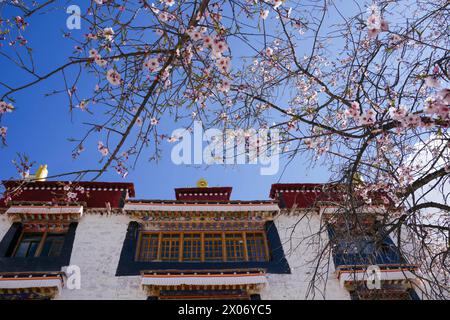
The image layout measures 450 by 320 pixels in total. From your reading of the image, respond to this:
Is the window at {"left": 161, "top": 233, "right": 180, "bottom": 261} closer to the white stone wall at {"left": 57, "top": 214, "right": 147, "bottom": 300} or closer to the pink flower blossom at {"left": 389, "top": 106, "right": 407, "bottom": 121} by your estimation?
the white stone wall at {"left": 57, "top": 214, "right": 147, "bottom": 300}

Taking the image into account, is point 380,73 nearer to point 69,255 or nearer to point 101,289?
point 101,289

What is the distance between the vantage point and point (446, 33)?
19.4 ft

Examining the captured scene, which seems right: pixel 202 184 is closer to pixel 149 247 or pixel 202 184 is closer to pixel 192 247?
pixel 192 247

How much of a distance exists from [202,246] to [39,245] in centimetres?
627

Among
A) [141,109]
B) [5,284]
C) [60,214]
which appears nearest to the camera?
[141,109]

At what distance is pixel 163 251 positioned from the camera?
15078 millimetres

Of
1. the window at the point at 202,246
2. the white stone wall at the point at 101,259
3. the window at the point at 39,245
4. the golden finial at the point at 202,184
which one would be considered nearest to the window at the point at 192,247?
the window at the point at 202,246

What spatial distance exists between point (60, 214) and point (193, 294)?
6353 millimetres

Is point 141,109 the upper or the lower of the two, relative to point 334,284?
lower

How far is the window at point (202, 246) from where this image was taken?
1490 centimetres

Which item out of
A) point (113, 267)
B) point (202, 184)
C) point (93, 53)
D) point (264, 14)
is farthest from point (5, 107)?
point (202, 184)
